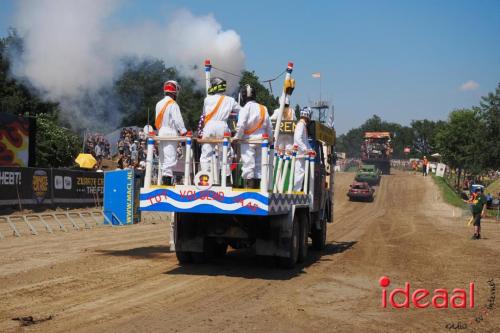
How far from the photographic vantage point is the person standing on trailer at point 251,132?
385 inches

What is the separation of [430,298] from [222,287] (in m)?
2.97

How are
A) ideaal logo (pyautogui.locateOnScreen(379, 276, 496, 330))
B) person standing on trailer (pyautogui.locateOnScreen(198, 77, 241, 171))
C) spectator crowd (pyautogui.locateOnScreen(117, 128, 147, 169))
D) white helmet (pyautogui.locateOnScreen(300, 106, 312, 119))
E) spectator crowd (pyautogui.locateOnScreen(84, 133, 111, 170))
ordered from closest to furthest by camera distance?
1. ideaal logo (pyautogui.locateOnScreen(379, 276, 496, 330))
2. person standing on trailer (pyautogui.locateOnScreen(198, 77, 241, 171))
3. white helmet (pyautogui.locateOnScreen(300, 106, 312, 119))
4. spectator crowd (pyautogui.locateOnScreen(117, 128, 147, 169))
5. spectator crowd (pyautogui.locateOnScreen(84, 133, 111, 170))

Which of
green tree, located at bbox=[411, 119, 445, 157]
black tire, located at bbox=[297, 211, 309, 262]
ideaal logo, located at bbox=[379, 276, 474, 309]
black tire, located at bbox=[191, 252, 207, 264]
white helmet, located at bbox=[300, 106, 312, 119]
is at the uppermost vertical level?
green tree, located at bbox=[411, 119, 445, 157]

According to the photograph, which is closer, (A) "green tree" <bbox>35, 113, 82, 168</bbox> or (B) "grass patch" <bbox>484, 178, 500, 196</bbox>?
(A) "green tree" <bbox>35, 113, 82, 168</bbox>

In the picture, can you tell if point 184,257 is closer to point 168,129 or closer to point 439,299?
point 168,129

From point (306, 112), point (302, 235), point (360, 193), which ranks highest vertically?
point (306, 112)

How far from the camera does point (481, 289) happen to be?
9.60 meters

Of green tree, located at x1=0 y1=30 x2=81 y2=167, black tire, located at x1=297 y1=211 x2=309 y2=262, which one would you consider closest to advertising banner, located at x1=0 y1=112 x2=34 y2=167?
green tree, located at x1=0 y1=30 x2=81 y2=167

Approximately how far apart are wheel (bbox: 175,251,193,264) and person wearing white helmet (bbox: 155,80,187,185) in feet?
4.79

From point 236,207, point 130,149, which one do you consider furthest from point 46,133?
point 236,207

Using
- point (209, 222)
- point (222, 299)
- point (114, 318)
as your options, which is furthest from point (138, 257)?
point (114, 318)

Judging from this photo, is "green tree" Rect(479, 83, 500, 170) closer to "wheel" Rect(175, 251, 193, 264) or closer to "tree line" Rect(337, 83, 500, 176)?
"tree line" Rect(337, 83, 500, 176)

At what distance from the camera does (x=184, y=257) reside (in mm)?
11016

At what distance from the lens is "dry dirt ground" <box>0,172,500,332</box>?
22.2 feet
